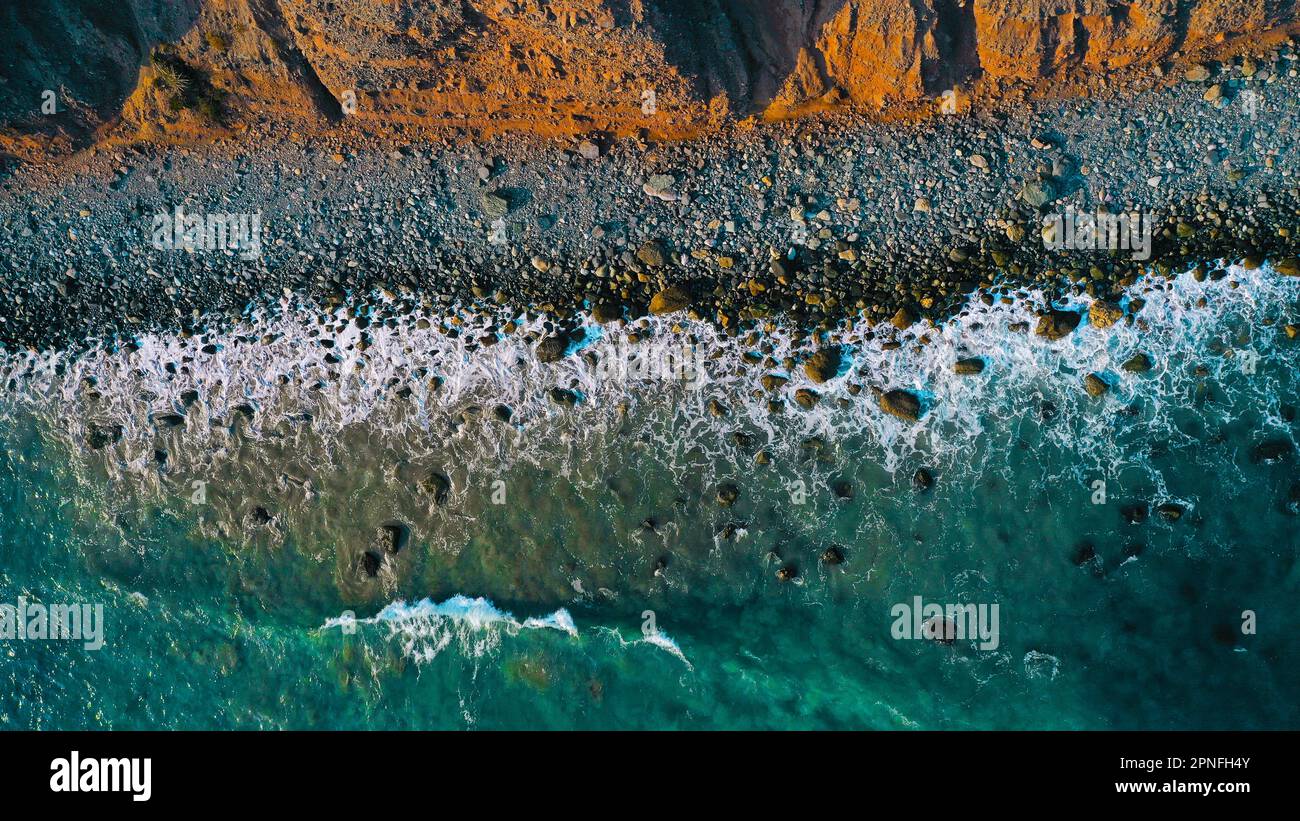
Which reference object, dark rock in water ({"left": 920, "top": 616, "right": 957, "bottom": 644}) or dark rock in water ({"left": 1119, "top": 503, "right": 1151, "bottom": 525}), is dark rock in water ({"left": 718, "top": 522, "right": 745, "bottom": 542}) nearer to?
dark rock in water ({"left": 920, "top": 616, "right": 957, "bottom": 644})

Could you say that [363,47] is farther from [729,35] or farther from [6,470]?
[6,470]

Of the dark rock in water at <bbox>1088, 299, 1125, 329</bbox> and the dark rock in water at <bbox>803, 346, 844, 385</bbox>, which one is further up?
the dark rock in water at <bbox>1088, 299, 1125, 329</bbox>

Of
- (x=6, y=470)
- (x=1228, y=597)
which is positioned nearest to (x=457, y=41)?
(x=6, y=470)

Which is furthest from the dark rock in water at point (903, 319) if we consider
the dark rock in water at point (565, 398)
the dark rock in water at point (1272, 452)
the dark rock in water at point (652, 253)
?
the dark rock in water at point (1272, 452)

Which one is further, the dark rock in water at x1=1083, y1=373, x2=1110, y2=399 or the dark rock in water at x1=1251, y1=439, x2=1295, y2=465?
the dark rock in water at x1=1083, y1=373, x2=1110, y2=399

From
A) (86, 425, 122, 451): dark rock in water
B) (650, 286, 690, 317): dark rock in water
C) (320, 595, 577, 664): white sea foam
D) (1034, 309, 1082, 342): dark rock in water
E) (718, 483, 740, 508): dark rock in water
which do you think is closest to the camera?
(1034, 309, 1082, 342): dark rock in water

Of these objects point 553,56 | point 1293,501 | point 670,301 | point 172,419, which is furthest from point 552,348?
point 1293,501

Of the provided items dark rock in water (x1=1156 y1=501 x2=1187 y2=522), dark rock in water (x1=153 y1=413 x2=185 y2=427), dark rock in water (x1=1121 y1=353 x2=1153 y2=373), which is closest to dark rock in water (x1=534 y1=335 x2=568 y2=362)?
dark rock in water (x1=153 y1=413 x2=185 y2=427)
